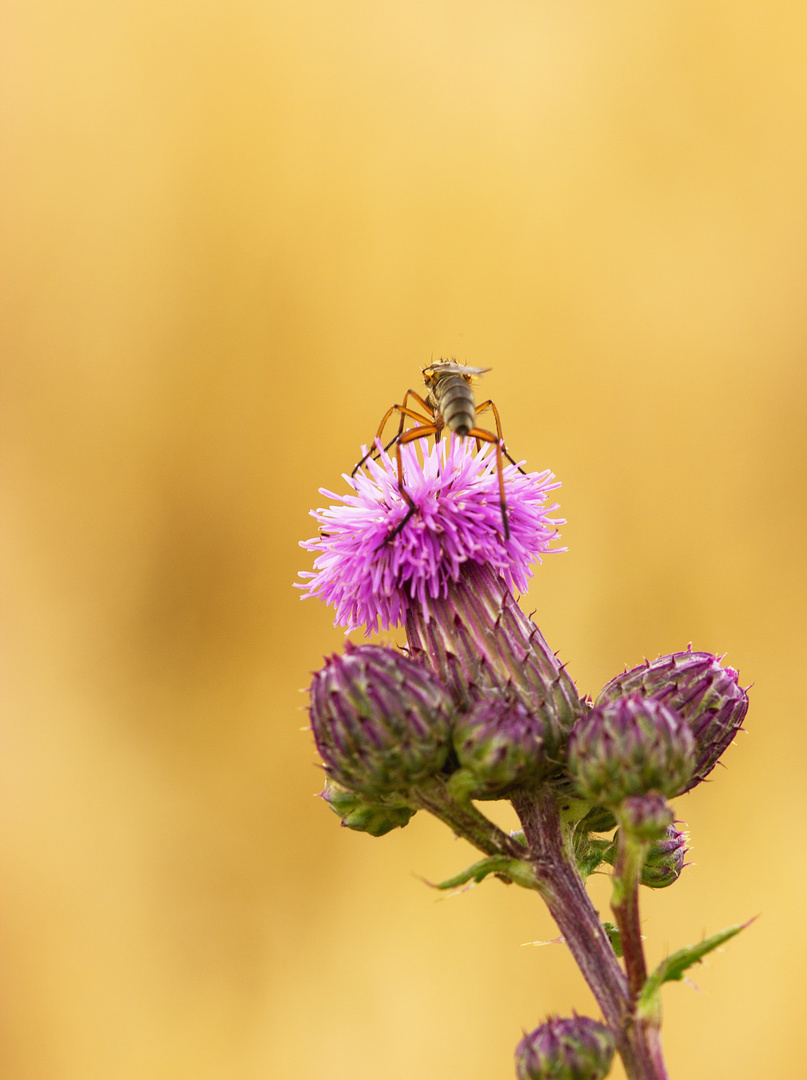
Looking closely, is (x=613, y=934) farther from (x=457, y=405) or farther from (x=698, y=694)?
(x=457, y=405)

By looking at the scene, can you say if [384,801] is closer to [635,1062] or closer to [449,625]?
[449,625]

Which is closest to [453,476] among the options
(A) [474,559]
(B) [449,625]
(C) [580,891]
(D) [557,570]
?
(A) [474,559]

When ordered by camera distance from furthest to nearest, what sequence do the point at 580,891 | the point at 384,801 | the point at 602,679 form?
the point at 602,679 → the point at 384,801 → the point at 580,891

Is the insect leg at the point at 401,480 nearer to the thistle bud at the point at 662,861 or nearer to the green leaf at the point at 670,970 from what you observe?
the thistle bud at the point at 662,861

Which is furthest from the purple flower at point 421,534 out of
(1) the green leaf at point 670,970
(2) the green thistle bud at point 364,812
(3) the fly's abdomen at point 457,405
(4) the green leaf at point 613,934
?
(1) the green leaf at point 670,970

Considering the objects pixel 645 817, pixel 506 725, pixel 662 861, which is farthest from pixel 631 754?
pixel 662 861

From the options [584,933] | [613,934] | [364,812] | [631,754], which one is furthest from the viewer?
[364,812]

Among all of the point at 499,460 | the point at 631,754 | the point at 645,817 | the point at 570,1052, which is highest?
the point at 499,460
